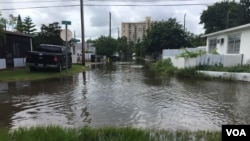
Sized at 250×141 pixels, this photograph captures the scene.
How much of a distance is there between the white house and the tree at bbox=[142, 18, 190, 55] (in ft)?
42.4

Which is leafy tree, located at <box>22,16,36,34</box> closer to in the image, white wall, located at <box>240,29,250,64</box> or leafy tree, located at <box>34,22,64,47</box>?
leafy tree, located at <box>34,22,64,47</box>

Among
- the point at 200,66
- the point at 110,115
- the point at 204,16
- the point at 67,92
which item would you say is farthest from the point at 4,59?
the point at 204,16

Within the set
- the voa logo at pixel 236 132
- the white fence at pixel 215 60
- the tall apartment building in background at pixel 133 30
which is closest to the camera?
the voa logo at pixel 236 132

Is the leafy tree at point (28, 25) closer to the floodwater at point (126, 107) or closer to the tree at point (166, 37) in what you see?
the tree at point (166, 37)

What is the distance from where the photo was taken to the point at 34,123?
23.5ft

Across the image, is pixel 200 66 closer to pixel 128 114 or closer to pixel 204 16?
pixel 128 114

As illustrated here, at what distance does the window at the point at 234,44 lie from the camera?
22000 millimetres

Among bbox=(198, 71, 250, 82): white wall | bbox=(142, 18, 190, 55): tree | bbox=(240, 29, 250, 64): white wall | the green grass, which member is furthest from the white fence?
bbox=(142, 18, 190, 55): tree

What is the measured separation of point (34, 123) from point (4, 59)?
617 inches

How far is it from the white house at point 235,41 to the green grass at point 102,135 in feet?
49.3

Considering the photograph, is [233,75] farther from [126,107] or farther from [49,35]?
[49,35]

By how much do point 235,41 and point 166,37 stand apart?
19.8 meters

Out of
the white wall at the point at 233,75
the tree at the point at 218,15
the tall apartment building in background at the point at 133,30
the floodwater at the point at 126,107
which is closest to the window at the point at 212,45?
the white wall at the point at 233,75

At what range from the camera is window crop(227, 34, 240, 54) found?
72.2ft
